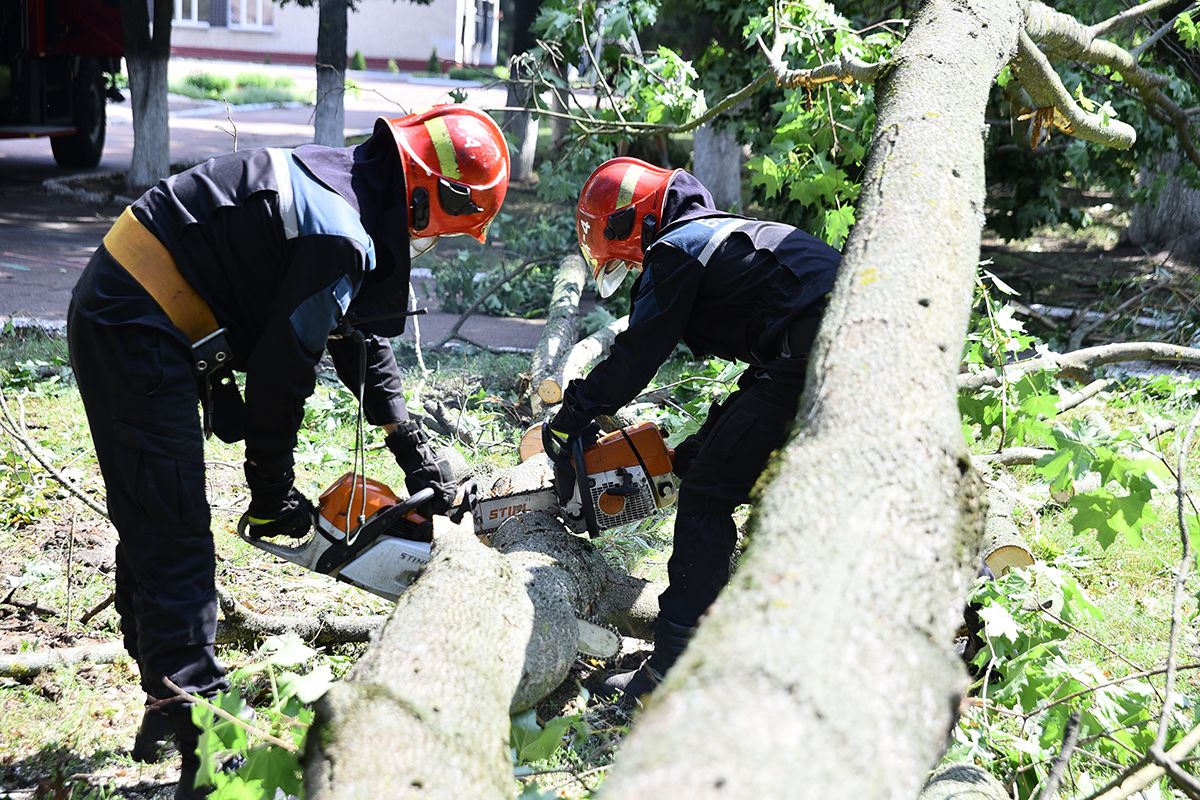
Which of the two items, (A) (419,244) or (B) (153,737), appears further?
(A) (419,244)

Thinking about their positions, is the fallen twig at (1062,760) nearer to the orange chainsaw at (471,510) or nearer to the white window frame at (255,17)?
the orange chainsaw at (471,510)

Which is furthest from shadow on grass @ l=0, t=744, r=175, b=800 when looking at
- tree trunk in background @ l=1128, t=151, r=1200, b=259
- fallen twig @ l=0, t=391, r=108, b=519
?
tree trunk in background @ l=1128, t=151, r=1200, b=259

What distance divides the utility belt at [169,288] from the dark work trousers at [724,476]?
1531 mm

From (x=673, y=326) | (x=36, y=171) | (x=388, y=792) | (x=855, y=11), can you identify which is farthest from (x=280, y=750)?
(x=36, y=171)

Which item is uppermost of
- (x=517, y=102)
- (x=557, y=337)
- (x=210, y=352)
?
(x=517, y=102)

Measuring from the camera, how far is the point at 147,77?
1143 centimetres

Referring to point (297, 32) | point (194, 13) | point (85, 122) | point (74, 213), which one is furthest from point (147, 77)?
point (194, 13)

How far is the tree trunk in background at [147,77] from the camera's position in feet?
37.1

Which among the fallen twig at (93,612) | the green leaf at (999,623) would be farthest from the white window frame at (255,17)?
the green leaf at (999,623)

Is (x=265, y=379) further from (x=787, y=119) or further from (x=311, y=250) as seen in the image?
(x=787, y=119)

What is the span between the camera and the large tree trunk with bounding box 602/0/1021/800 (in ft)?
3.90

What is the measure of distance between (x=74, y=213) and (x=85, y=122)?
96.0 inches

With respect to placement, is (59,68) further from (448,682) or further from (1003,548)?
(448,682)

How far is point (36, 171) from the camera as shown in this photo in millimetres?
13266
